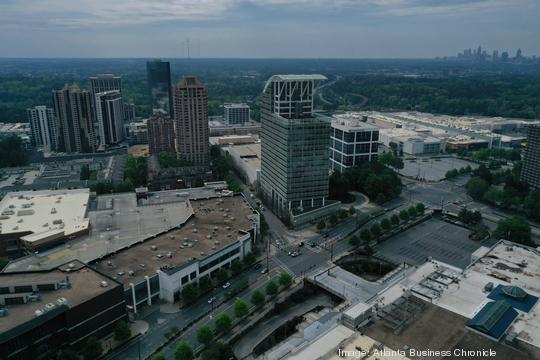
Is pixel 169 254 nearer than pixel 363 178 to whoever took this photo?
Yes

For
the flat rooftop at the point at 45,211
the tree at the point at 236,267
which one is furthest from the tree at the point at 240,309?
the flat rooftop at the point at 45,211

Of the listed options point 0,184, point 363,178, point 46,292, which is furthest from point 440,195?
point 0,184

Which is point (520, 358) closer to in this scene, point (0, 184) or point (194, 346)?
point (194, 346)

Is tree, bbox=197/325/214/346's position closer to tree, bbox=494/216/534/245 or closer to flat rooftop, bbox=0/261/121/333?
flat rooftop, bbox=0/261/121/333

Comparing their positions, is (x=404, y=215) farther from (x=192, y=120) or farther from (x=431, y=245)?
(x=192, y=120)

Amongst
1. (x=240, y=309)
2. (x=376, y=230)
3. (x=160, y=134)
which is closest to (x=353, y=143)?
(x=376, y=230)

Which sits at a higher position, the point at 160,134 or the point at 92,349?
the point at 160,134
